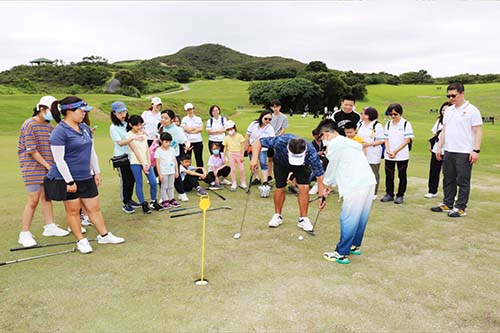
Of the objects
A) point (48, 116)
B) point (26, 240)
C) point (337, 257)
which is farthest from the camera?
point (26, 240)

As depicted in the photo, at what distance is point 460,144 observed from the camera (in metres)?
6.57

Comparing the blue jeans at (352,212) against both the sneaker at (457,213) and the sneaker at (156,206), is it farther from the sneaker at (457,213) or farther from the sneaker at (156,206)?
the sneaker at (156,206)

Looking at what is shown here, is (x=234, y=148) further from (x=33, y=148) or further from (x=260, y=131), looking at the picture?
(x=33, y=148)

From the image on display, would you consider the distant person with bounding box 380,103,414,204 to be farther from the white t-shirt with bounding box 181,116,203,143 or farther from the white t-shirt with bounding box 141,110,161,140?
the white t-shirt with bounding box 141,110,161,140

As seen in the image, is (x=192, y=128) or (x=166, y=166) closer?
(x=166, y=166)

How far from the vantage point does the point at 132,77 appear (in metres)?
56.1

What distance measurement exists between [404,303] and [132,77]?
191 ft

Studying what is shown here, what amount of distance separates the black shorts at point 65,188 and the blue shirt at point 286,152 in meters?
2.75

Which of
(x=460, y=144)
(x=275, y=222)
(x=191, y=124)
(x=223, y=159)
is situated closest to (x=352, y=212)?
(x=275, y=222)

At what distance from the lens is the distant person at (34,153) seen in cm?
518

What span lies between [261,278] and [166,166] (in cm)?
375

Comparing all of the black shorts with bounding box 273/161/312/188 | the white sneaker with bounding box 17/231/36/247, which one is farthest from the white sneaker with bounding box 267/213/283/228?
the white sneaker with bounding box 17/231/36/247

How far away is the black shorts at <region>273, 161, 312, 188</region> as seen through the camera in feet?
19.1

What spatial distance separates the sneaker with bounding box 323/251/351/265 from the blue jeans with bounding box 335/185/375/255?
60mm
